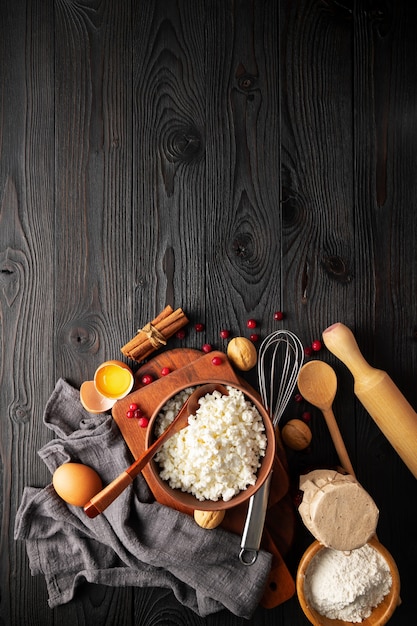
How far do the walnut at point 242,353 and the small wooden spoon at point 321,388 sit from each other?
0.13 meters

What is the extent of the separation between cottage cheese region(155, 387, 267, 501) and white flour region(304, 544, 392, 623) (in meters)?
0.29

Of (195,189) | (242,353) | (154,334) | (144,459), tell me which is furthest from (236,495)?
(195,189)

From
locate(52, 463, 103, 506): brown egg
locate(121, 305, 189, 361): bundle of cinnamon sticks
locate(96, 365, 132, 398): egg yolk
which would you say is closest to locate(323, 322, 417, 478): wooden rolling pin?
locate(121, 305, 189, 361): bundle of cinnamon sticks

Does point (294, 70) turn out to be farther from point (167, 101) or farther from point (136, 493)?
point (136, 493)

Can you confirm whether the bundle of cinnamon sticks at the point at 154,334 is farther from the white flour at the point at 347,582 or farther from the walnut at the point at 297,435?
the white flour at the point at 347,582

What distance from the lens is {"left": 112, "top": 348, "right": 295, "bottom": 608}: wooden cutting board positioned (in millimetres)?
1427

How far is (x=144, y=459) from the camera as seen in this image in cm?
128

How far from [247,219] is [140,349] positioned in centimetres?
46

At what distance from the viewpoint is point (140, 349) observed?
1468 millimetres

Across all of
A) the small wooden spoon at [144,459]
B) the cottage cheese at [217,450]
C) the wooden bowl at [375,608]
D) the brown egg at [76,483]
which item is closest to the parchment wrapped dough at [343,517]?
the wooden bowl at [375,608]

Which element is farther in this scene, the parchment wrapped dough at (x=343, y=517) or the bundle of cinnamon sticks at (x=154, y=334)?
the bundle of cinnamon sticks at (x=154, y=334)

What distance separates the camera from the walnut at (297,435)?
1448 millimetres

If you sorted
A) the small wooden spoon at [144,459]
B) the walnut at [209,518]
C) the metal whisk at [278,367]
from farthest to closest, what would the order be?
the metal whisk at [278,367] < the walnut at [209,518] < the small wooden spoon at [144,459]

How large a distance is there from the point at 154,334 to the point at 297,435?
456 mm
